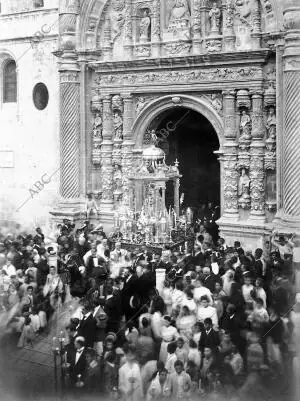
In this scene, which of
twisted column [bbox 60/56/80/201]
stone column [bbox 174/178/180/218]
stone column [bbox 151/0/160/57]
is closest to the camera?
stone column [bbox 174/178/180/218]

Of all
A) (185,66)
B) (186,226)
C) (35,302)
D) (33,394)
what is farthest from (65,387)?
(185,66)

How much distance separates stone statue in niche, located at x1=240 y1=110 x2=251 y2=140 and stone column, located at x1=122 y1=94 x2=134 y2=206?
4.26 metres

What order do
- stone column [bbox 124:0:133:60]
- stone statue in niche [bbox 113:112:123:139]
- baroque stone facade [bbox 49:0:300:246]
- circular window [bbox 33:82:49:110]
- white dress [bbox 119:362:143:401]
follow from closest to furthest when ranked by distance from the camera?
white dress [bbox 119:362:143:401] < baroque stone facade [bbox 49:0:300:246] < stone column [bbox 124:0:133:60] < stone statue in niche [bbox 113:112:123:139] < circular window [bbox 33:82:49:110]

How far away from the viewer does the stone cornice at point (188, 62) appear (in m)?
22.0

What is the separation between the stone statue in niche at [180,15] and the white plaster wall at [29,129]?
199 inches

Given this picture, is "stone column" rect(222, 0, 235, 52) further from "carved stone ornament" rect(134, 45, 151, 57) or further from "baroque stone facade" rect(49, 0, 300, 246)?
"carved stone ornament" rect(134, 45, 151, 57)

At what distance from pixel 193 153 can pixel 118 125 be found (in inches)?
123

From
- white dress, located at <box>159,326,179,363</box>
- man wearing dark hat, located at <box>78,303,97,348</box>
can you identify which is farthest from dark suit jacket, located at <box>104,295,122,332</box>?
white dress, located at <box>159,326,179,363</box>

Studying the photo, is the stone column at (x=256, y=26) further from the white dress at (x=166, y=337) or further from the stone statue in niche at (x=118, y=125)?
the white dress at (x=166, y=337)

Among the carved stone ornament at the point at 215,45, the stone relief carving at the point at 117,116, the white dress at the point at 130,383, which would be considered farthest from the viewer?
the stone relief carving at the point at 117,116

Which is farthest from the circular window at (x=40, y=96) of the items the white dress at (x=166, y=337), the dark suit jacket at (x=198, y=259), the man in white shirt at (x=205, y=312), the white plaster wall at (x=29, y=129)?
the white dress at (x=166, y=337)

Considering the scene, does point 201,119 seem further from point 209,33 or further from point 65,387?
point 65,387

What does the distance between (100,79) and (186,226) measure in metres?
6.37

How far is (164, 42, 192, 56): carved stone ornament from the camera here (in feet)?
76.8
